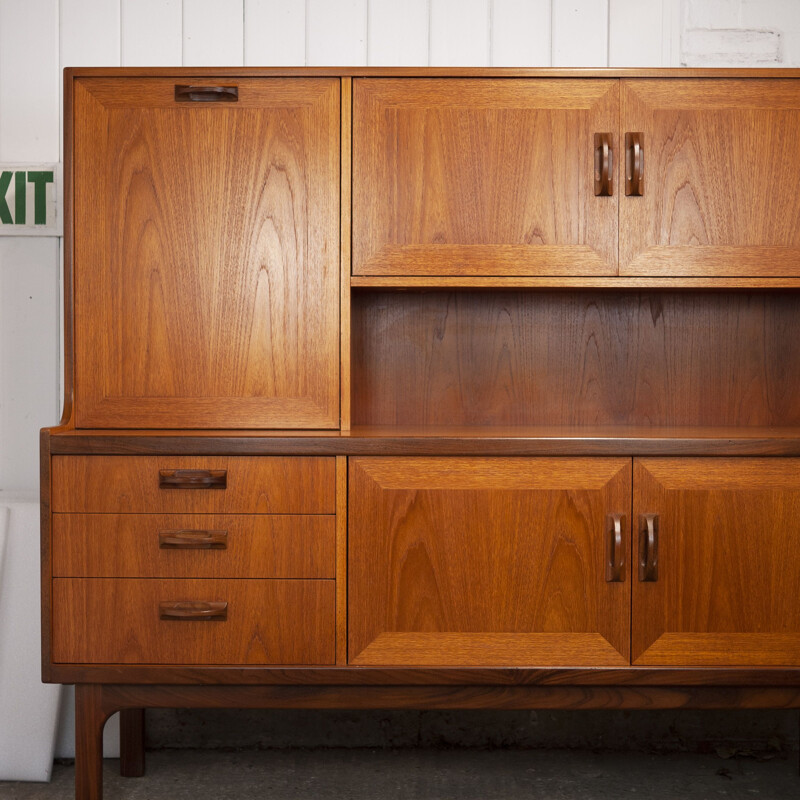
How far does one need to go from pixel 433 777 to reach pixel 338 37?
2.00 meters

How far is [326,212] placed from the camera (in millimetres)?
1768

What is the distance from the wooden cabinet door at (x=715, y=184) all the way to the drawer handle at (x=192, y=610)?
1166 millimetres

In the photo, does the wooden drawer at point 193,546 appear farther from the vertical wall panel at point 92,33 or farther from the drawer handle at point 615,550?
the vertical wall panel at point 92,33

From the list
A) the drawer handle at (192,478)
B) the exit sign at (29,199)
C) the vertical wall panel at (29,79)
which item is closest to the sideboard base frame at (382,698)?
the drawer handle at (192,478)

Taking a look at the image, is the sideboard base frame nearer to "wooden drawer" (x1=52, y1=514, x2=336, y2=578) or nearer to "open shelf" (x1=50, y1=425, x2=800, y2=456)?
"wooden drawer" (x1=52, y1=514, x2=336, y2=578)

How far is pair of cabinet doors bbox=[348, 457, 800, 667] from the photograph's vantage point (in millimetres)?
1670

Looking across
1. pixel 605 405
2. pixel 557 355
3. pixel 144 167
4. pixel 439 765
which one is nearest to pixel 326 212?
pixel 144 167

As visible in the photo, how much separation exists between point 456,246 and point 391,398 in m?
0.50

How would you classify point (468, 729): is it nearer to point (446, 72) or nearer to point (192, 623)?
point (192, 623)

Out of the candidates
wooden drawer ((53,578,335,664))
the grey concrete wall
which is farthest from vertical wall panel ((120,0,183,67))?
the grey concrete wall

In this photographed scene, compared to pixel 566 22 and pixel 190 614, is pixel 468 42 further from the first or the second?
pixel 190 614

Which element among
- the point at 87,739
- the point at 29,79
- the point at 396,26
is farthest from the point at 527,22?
the point at 87,739

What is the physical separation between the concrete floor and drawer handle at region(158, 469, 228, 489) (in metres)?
0.85

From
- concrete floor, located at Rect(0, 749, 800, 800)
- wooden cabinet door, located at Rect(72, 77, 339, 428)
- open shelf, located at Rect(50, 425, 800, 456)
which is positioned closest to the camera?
open shelf, located at Rect(50, 425, 800, 456)
